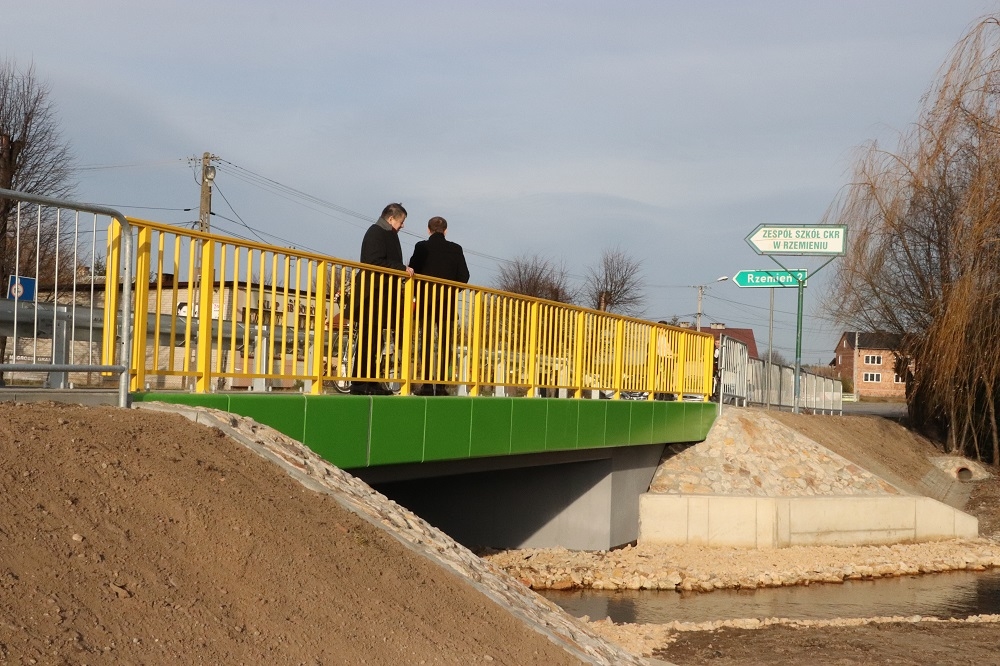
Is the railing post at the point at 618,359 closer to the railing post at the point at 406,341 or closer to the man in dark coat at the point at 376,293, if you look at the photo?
the man in dark coat at the point at 376,293

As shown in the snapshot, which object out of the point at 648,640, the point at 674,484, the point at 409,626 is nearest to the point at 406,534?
the point at 409,626

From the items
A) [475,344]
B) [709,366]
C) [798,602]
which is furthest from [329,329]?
[709,366]

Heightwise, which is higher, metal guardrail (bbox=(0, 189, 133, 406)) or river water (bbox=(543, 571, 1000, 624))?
metal guardrail (bbox=(0, 189, 133, 406))

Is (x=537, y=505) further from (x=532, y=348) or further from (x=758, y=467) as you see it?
(x=758, y=467)

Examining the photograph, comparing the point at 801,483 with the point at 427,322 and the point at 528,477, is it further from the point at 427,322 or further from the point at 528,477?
the point at 427,322

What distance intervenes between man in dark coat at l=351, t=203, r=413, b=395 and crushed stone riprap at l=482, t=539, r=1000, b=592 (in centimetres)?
373

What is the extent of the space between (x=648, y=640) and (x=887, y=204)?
1650 cm

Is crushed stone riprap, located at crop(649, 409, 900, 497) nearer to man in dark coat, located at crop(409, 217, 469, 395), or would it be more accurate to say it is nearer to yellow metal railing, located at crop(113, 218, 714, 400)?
yellow metal railing, located at crop(113, 218, 714, 400)

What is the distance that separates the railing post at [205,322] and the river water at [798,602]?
16.8ft

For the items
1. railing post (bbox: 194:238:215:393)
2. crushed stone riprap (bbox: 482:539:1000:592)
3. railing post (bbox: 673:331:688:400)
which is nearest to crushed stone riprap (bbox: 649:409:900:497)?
railing post (bbox: 673:331:688:400)

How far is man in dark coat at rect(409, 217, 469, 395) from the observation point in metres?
9.69

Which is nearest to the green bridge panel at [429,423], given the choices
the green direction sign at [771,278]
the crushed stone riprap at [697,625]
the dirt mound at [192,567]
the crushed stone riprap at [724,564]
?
the dirt mound at [192,567]

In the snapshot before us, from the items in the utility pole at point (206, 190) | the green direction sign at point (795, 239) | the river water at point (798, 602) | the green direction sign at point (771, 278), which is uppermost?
the utility pole at point (206, 190)

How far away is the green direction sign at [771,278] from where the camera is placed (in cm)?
2001
